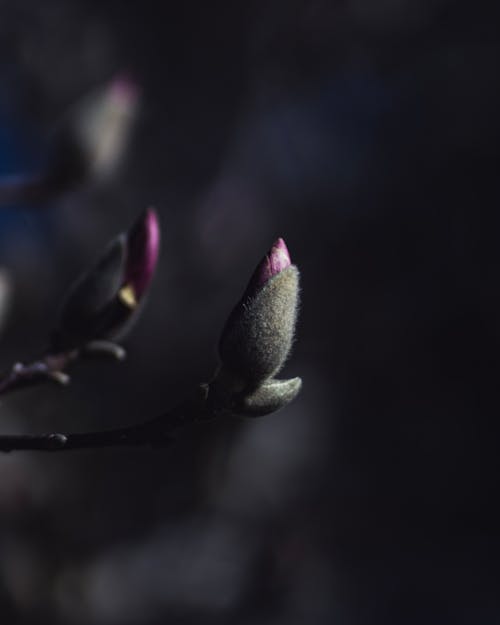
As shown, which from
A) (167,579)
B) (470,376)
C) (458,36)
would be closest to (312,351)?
(470,376)

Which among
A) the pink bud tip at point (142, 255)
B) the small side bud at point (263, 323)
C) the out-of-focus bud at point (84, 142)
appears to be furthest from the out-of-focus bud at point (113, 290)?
the out-of-focus bud at point (84, 142)

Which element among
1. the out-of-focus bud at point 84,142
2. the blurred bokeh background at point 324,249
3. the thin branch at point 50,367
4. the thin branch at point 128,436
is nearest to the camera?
the thin branch at point 128,436

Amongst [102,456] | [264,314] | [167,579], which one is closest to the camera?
[264,314]

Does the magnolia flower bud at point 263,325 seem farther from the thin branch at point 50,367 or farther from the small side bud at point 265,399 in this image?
the thin branch at point 50,367

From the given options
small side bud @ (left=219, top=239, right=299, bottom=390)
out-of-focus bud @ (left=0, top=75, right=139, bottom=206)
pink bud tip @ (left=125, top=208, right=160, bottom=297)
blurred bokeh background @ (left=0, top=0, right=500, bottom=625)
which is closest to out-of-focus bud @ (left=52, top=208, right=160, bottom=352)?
pink bud tip @ (left=125, top=208, right=160, bottom=297)

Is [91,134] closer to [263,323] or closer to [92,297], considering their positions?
[92,297]

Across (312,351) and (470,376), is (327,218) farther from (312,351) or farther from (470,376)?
Answer: (470,376)

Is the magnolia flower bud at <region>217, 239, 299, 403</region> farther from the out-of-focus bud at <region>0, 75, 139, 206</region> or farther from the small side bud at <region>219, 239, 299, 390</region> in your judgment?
the out-of-focus bud at <region>0, 75, 139, 206</region>
